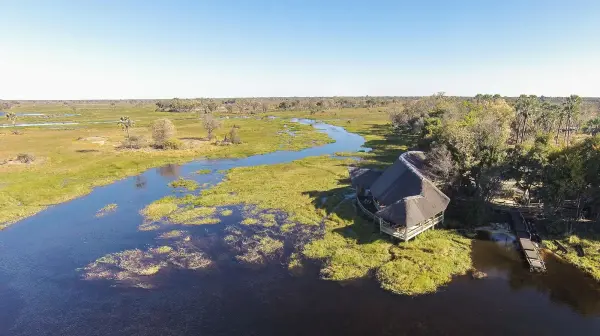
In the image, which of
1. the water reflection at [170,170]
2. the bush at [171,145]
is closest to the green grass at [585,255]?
the water reflection at [170,170]

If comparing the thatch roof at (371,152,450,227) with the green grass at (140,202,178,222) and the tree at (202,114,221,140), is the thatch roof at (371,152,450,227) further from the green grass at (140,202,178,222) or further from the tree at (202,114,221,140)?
the tree at (202,114,221,140)

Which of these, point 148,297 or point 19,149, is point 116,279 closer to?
point 148,297

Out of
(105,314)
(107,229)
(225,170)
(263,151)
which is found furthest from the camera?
(263,151)

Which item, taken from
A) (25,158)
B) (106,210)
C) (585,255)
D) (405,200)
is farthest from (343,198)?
(25,158)

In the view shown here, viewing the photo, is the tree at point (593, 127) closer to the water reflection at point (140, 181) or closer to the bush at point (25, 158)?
the water reflection at point (140, 181)

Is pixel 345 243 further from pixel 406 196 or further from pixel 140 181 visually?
pixel 140 181

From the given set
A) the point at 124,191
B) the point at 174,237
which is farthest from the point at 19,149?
the point at 174,237
